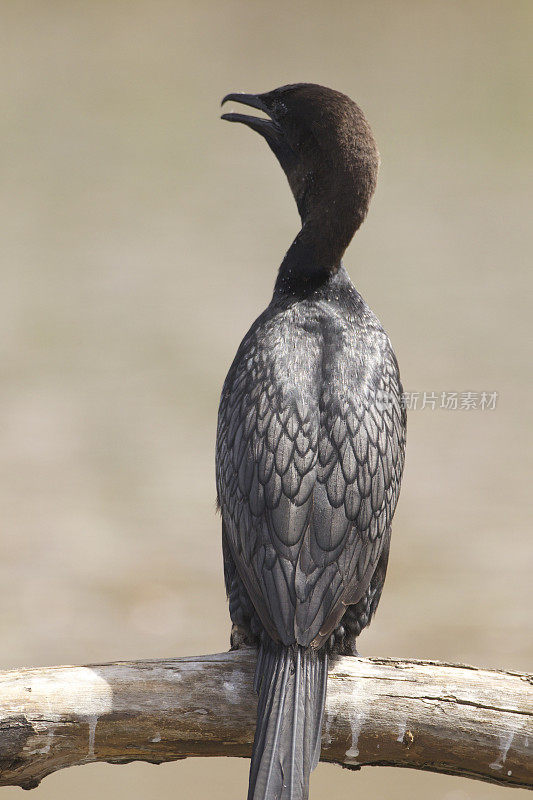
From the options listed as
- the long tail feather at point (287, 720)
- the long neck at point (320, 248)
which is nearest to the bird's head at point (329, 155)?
the long neck at point (320, 248)

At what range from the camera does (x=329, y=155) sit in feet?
12.0

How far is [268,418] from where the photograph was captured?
3242 mm

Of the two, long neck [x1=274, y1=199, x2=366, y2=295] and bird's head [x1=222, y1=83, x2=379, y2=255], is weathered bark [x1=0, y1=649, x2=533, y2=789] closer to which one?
long neck [x1=274, y1=199, x2=366, y2=295]

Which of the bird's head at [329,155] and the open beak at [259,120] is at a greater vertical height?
the open beak at [259,120]

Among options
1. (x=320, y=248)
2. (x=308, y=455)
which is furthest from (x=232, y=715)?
(x=320, y=248)

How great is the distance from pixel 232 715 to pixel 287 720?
26cm

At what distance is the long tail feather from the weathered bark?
16cm

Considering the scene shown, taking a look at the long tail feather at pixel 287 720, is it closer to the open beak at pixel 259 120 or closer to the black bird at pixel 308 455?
the black bird at pixel 308 455

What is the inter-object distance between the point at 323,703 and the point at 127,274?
39.1 feet

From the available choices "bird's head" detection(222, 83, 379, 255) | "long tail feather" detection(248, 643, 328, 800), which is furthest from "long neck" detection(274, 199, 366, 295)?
"long tail feather" detection(248, 643, 328, 800)

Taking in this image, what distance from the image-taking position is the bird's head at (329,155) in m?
3.62

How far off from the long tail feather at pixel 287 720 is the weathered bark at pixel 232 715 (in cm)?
→ 16

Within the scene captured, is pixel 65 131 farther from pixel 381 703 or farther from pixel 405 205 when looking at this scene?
pixel 381 703

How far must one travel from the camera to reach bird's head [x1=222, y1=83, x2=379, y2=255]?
11.9ft
